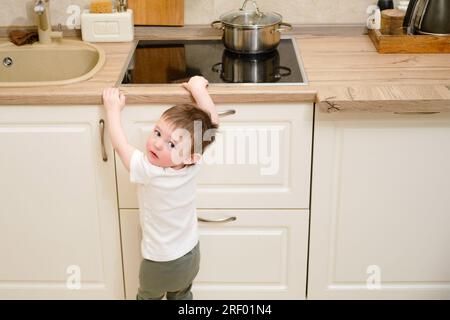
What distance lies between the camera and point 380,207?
81.6 inches

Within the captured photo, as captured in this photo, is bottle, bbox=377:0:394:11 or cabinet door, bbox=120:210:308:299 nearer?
cabinet door, bbox=120:210:308:299

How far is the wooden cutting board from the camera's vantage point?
238 centimetres

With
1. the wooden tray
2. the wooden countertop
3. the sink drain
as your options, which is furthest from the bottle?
the sink drain

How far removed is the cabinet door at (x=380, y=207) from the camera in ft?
6.42

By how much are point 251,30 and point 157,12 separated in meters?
0.41

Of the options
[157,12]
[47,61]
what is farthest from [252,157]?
[47,61]

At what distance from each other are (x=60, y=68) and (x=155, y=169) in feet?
2.60

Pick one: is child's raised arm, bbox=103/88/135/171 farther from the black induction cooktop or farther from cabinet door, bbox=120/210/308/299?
cabinet door, bbox=120/210/308/299

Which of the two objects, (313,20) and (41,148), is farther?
(313,20)

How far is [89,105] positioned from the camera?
1923 mm

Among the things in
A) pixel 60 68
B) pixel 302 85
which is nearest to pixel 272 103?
pixel 302 85

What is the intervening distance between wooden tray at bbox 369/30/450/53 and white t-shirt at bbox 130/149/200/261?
0.80m

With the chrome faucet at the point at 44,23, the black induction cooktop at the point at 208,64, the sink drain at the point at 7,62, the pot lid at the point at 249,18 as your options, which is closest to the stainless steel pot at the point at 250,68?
the black induction cooktop at the point at 208,64
